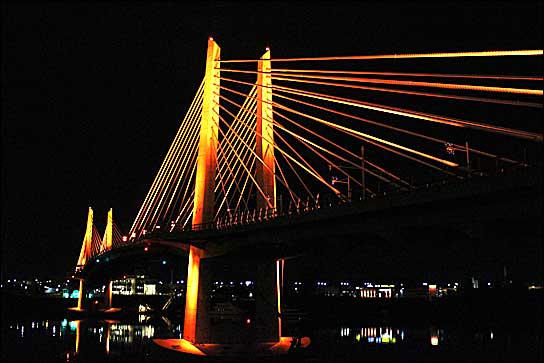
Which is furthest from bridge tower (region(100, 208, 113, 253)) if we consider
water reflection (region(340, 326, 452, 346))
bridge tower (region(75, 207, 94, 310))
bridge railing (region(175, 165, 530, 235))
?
bridge railing (region(175, 165, 530, 235))

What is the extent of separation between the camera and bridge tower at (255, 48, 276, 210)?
2712 centimetres

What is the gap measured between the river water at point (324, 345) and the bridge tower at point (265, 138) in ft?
20.5

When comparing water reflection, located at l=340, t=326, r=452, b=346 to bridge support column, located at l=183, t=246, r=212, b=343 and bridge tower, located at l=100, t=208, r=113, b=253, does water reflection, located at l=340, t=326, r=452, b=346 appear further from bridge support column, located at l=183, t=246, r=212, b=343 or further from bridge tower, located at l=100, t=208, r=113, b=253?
bridge tower, located at l=100, t=208, r=113, b=253

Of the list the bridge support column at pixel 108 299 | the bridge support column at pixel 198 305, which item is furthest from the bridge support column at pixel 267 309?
the bridge support column at pixel 108 299

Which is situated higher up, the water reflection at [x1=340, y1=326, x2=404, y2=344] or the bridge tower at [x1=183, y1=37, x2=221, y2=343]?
the bridge tower at [x1=183, y1=37, x2=221, y2=343]

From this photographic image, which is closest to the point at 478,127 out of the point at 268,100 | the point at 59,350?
the point at 268,100

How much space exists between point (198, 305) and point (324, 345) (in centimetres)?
1490

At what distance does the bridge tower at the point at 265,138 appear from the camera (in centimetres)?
2712

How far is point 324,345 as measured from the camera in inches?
1564

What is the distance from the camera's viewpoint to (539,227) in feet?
50.0

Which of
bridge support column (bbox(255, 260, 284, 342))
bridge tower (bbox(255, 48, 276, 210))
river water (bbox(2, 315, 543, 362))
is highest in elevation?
bridge tower (bbox(255, 48, 276, 210))

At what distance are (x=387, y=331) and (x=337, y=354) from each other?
1949 cm

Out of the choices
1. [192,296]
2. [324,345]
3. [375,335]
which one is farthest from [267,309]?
[375,335]

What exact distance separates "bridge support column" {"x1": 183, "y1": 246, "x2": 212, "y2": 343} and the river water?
125 cm
